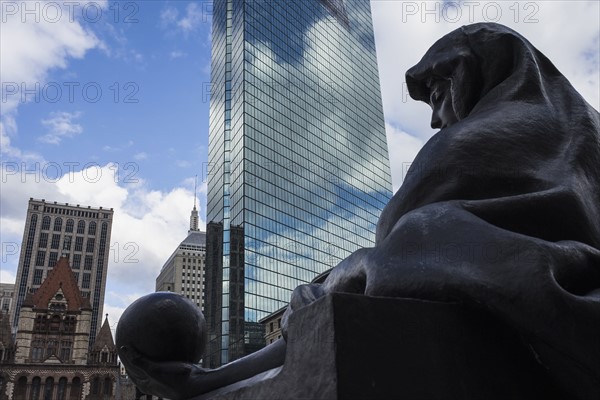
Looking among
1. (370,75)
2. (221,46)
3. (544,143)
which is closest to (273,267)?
(221,46)

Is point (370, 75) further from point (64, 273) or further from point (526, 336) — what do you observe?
point (526, 336)

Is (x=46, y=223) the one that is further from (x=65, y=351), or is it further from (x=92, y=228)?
(x=65, y=351)

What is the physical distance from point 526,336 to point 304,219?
178 feet

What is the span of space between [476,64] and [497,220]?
3.38 ft

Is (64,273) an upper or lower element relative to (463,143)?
upper

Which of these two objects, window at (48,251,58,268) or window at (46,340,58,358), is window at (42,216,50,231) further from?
window at (46,340,58,358)

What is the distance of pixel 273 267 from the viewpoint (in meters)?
50.9

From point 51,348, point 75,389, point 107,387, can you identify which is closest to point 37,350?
point 51,348

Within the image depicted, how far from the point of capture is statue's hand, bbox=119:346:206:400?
6.37ft

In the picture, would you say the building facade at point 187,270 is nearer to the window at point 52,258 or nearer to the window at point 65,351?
the window at point 52,258

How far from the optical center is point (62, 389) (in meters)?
60.2

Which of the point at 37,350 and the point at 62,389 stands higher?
the point at 37,350

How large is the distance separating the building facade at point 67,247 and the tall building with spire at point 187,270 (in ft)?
53.2

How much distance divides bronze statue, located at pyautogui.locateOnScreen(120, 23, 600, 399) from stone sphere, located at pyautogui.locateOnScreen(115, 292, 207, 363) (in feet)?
0.17
